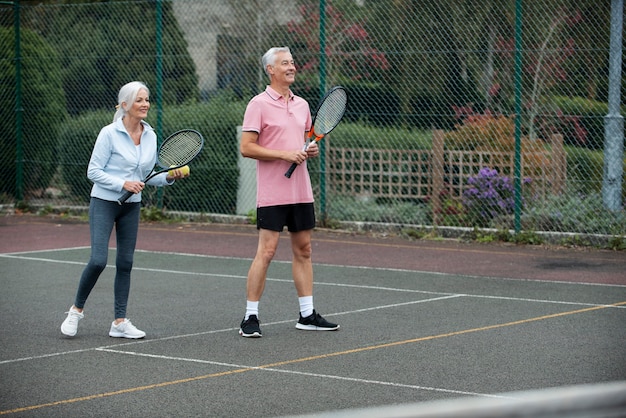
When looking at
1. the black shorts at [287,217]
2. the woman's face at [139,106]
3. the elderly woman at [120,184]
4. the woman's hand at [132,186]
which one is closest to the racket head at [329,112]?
the black shorts at [287,217]

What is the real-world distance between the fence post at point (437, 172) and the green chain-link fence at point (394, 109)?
2 centimetres

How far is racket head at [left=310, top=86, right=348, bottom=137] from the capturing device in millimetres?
7727

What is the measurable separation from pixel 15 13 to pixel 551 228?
8.90m

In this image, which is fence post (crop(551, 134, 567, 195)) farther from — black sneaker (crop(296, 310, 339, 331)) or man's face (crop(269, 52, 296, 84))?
man's face (crop(269, 52, 296, 84))

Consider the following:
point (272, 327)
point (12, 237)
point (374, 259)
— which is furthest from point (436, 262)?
point (12, 237)

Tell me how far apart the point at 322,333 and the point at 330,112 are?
1603 millimetres

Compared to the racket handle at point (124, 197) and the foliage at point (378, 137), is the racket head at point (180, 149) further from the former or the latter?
the foliage at point (378, 137)

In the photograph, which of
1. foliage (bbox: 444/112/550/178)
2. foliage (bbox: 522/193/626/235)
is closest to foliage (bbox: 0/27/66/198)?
foliage (bbox: 444/112/550/178)

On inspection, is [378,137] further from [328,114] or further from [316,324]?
[316,324]

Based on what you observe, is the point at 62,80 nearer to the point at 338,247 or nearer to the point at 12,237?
the point at 12,237

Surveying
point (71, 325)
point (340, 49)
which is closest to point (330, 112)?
point (71, 325)

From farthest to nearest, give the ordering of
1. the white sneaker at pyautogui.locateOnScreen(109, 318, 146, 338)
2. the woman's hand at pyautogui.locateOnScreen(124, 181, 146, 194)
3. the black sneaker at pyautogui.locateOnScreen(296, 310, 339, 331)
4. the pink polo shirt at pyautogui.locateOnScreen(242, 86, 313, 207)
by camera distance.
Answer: the black sneaker at pyautogui.locateOnScreen(296, 310, 339, 331) → the pink polo shirt at pyautogui.locateOnScreen(242, 86, 313, 207) → the white sneaker at pyautogui.locateOnScreen(109, 318, 146, 338) → the woman's hand at pyautogui.locateOnScreen(124, 181, 146, 194)

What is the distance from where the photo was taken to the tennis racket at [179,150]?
7.44 meters

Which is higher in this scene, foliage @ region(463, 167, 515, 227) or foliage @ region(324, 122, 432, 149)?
foliage @ region(324, 122, 432, 149)
